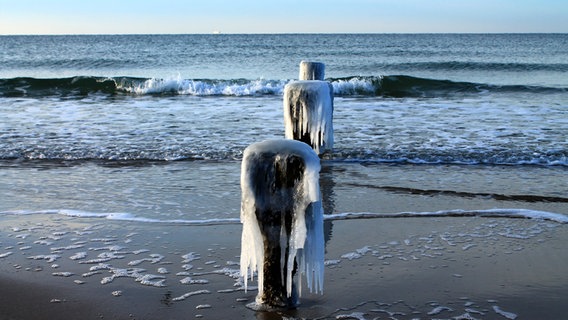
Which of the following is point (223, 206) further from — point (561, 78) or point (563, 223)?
point (561, 78)

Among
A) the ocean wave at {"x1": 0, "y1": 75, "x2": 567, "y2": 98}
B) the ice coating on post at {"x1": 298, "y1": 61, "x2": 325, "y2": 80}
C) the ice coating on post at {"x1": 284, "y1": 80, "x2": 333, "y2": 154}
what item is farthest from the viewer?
the ocean wave at {"x1": 0, "y1": 75, "x2": 567, "y2": 98}

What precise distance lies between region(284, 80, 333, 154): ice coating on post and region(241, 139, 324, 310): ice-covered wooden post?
3699 mm

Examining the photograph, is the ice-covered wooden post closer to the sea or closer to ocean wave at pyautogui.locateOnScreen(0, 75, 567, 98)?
the sea

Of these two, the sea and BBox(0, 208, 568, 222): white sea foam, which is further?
the sea

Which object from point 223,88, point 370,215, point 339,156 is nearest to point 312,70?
point 339,156

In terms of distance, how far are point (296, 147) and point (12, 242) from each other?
120 inches

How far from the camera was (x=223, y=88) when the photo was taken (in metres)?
21.4

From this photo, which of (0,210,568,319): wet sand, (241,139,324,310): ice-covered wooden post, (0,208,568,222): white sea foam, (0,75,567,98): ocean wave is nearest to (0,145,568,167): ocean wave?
(0,208,568,222): white sea foam

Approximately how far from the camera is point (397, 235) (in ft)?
17.9

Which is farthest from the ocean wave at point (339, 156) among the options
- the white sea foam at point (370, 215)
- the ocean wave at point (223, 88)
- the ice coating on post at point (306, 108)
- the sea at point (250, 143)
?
the ocean wave at point (223, 88)

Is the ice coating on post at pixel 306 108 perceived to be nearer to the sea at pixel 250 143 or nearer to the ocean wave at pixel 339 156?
the sea at pixel 250 143

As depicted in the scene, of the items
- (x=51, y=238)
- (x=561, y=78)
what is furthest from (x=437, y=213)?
(x=561, y=78)

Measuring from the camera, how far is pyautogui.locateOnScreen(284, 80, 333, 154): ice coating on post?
23.8 ft

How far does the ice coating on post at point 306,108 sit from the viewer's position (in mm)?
7242
